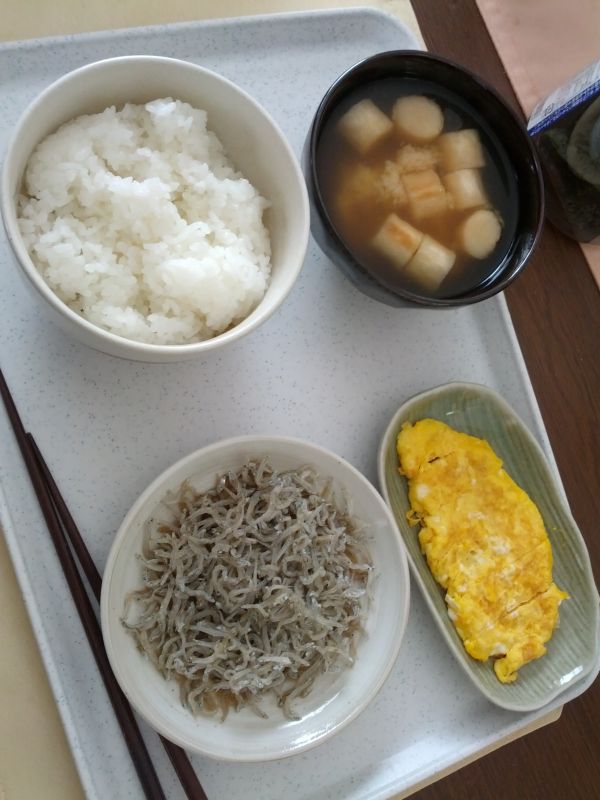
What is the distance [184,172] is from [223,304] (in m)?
0.25

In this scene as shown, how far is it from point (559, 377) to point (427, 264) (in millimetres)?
565

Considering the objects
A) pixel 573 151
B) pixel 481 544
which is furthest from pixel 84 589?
pixel 573 151

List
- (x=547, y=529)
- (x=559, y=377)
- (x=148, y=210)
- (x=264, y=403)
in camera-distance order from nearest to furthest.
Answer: (x=148, y=210), (x=264, y=403), (x=547, y=529), (x=559, y=377)

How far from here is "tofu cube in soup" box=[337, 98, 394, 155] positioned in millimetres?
1518

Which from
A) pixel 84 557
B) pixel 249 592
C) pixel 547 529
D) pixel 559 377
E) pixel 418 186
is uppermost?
pixel 418 186

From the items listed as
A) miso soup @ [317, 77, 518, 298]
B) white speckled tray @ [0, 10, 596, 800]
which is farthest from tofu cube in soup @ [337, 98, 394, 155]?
white speckled tray @ [0, 10, 596, 800]

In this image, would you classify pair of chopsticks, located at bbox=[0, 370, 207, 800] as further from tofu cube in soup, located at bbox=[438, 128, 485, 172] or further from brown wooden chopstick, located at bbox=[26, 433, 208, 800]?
tofu cube in soup, located at bbox=[438, 128, 485, 172]

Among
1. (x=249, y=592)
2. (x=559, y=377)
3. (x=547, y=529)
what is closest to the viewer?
(x=249, y=592)

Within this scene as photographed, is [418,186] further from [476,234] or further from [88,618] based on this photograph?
[88,618]

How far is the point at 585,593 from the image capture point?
1.67 m

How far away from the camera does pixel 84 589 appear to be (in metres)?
Result: 1.31

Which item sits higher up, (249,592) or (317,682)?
(249,592)

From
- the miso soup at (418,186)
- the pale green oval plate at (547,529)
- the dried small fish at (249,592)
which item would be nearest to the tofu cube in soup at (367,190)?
the miso soup at (418,186)

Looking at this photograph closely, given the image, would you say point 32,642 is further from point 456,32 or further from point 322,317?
point 456,32
